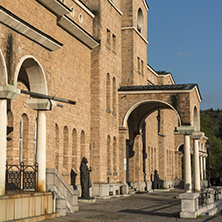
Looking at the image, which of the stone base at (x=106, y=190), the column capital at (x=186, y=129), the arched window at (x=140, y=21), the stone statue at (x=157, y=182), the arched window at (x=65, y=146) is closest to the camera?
the arched window at (x=65, y=146)

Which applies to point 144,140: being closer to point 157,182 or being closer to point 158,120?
point 158,120

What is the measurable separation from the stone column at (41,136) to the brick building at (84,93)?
36mm

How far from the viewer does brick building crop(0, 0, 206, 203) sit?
16188 mm

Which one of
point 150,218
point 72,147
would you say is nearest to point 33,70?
point 150,218

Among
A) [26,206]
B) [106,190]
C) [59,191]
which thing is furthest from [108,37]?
[26,206]

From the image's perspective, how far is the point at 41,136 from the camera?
648 inches

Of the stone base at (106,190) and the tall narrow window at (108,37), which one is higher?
the tall narrow window at (108,37)

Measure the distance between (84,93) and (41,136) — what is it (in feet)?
35.2

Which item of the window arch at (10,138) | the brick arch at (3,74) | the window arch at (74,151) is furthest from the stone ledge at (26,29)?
the window arch at (74,151)

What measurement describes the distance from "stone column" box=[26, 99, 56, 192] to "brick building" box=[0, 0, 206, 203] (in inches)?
1.4

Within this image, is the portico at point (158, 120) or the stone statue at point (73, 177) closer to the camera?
the stone statue at point (73, 177)

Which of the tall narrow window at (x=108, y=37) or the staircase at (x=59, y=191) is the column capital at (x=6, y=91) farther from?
the tall narrow window at (x=108, y=37)

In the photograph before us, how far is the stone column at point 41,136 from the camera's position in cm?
1611

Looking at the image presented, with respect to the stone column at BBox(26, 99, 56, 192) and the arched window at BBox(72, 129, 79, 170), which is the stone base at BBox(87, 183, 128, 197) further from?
the stone column at BBox(26, 99, 56, 192)
